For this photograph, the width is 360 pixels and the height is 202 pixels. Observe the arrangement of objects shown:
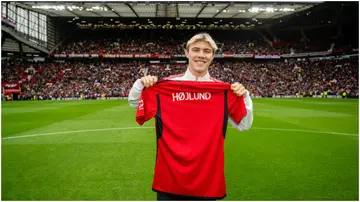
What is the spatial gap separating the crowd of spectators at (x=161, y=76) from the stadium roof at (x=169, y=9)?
1218cm

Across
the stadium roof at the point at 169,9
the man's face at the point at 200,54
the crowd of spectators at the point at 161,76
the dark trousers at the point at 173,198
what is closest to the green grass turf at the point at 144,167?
the dark trousers at the point at 173,198

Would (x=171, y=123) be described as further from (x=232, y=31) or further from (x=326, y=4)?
(x=232, y=31)

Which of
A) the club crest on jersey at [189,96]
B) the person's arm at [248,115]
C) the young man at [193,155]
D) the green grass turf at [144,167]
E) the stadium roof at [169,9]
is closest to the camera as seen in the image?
the young man at [193,155]

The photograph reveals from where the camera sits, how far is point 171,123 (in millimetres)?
3004

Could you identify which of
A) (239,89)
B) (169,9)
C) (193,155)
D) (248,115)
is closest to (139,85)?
(193,155)

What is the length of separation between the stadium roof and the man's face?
40.4 m

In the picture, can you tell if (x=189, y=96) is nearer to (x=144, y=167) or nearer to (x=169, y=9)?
(x=144, y=167)

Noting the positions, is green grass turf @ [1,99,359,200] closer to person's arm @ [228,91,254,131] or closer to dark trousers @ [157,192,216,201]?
dark trousers @ [157,192,216,201]

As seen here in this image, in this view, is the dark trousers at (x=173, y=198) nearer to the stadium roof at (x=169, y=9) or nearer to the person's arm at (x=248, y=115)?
the person's arm at (x=248, y=115)

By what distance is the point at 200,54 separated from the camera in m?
2.91

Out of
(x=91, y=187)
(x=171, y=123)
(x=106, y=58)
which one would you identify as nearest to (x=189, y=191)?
(x=171, y=123)

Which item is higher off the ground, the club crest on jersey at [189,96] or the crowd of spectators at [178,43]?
the crowd of spectators at [178,43]

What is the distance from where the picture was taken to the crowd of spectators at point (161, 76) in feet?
165

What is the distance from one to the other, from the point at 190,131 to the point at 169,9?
152 ft
